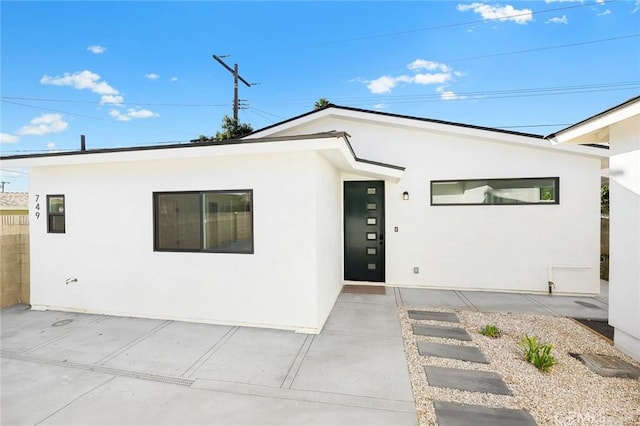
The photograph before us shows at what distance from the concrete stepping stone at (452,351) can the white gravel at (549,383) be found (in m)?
0.09

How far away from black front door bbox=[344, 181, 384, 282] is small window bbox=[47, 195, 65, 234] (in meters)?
5.91

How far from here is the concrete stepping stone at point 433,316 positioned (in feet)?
15.7

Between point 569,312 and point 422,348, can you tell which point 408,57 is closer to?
point 569,312

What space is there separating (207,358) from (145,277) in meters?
2.33

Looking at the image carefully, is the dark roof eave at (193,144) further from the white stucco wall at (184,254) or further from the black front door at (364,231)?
the black front door at (364,231)

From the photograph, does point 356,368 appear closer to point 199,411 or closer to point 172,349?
point 199,411

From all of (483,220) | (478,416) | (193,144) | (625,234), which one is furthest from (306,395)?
(483,220)

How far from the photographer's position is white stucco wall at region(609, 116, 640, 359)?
3441 millimetres

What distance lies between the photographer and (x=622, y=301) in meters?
3.64

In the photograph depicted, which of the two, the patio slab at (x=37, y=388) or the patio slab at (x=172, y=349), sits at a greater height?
the patio slab at (x=37, y=388)

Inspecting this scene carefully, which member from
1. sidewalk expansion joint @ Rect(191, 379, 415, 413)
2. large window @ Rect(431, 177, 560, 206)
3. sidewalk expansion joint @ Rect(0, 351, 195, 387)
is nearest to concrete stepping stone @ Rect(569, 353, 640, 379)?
sidewalk expansion joint @ Rect(191, 379, 415, 413)

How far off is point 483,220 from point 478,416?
504 cm

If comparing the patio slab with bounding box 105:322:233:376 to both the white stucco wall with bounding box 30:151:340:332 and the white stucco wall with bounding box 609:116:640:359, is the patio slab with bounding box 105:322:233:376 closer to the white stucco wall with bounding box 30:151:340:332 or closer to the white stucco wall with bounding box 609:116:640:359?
the white stucco wall with bounding box 30:151:340:332

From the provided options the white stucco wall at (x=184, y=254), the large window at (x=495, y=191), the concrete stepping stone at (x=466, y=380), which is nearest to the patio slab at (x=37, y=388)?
the white stucco wall at (x=184, y=254)
